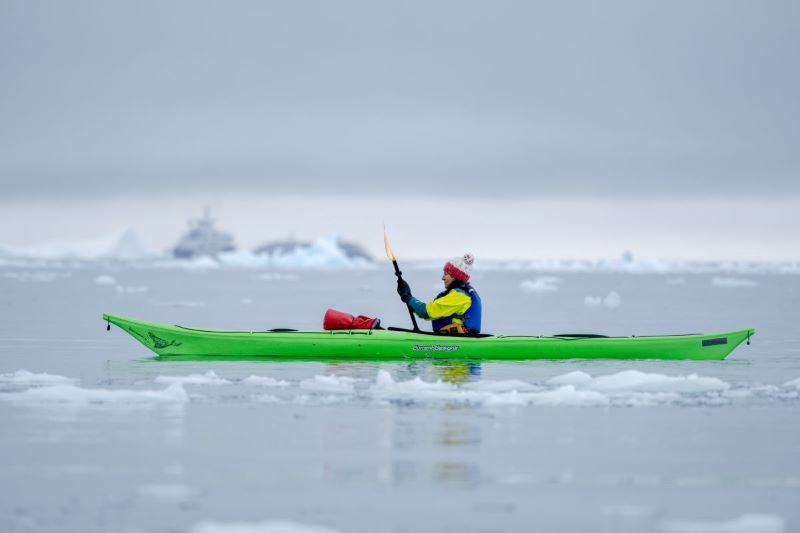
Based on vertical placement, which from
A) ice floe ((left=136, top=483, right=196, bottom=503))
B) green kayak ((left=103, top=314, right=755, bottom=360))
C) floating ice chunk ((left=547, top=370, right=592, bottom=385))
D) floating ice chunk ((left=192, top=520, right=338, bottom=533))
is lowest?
floating ice chunk ((left=192, top=520, right=338, bottom=533))

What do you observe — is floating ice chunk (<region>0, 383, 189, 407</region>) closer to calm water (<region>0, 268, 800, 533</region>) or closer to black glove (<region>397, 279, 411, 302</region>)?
calm water (<region>0, 268, 800, 533</region>)

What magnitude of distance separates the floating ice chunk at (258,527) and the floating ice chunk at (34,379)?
5073 mm

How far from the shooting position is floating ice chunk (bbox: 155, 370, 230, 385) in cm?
971

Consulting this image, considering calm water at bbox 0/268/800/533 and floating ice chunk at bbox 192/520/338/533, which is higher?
calm water at bbox 0/268/800/533

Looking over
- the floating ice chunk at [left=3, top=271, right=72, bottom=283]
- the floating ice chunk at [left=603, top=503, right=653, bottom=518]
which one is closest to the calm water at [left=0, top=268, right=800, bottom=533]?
the floating ice chunk at [left=603, top=503, right=653, bottom=518]

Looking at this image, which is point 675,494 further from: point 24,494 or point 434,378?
point 434,378

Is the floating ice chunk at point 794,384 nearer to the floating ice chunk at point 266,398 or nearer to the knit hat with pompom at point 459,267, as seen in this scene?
the knit hat with pompom at point 459,267

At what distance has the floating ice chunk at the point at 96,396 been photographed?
8477mm

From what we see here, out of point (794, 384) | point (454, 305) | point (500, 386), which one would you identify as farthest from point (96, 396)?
point (794, 384)

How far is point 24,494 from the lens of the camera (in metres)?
5.55

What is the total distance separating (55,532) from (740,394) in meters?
5.97

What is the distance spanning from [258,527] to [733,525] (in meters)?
2.07

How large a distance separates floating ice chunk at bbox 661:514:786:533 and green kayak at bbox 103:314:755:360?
674 centimetres

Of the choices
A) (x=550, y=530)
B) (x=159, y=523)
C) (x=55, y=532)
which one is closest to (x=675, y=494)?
(x=550, y=530)
